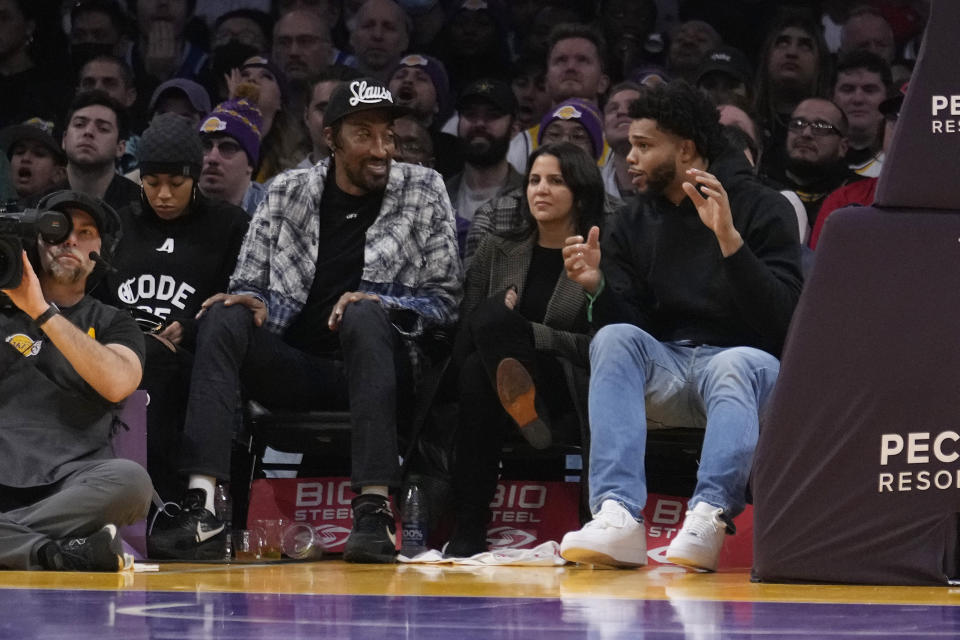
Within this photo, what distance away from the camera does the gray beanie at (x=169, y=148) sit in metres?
5.17

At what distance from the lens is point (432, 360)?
501 centimetres

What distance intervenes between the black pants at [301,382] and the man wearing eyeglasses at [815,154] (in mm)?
2447

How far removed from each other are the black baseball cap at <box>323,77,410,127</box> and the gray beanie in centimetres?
50

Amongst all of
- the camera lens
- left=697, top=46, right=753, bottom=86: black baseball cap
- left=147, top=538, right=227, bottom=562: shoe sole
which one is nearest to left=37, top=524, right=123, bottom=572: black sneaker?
left=147, top=538, right=227, bottom=562: shoe sole

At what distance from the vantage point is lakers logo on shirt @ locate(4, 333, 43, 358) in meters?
4.25

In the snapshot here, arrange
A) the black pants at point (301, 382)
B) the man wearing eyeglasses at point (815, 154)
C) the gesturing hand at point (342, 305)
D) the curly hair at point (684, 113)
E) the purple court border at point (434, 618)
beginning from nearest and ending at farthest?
the purple court border at point (434, 618) < the black pants at point (301, 382) < the curly hair at point (684, 113) < the gesturing hand at point (342, 305) < the man wearing eyeglasses at point (815, 154)

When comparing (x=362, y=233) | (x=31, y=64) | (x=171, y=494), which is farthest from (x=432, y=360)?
(x=31, y=64)

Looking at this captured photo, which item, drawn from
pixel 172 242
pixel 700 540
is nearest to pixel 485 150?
pixel 172 242

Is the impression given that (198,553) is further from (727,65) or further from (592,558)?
(727,65)

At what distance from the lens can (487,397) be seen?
4.58 m

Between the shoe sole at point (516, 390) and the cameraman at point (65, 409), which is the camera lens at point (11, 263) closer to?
the cameraman at point (65, 409)

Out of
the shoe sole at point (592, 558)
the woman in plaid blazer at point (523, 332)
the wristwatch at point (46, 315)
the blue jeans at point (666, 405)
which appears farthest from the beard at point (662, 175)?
the wristwatch at point (46, 315)

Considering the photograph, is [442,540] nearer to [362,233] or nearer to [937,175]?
[362,233]

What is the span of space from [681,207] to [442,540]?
129 centimetres
